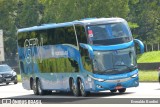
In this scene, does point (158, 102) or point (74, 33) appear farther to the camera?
point (74, 33)

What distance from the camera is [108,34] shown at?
2550cm

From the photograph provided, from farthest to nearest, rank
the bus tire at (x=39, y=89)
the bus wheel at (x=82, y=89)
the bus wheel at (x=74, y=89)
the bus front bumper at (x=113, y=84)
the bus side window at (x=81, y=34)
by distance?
the bus tire at (x=39, y=89) < the bus wheel at (x=74, y=89) < the bus wheel at (x=82, y=89) < the bus side window at (x=81, y=34) < the bus front bumper at (x=113, y=84)

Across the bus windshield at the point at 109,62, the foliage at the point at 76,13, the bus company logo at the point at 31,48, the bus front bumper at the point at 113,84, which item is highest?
the foliage at the point at 76,13

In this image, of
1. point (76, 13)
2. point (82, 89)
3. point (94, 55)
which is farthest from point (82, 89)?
point (76, 13)

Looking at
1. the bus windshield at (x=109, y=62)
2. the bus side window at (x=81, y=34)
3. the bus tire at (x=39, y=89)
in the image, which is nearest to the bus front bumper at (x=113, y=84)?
the bus windshield at (x=109, y=62)

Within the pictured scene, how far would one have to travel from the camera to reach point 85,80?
25.7 metres

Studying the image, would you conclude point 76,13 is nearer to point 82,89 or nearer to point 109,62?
point 82,89

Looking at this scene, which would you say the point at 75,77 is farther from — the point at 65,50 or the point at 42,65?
the point at 42,65

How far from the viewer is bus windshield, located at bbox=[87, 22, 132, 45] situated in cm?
2536

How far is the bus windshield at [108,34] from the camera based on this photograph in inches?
998

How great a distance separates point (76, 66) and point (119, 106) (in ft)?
24.3

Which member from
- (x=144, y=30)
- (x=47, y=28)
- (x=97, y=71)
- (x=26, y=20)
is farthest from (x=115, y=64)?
(x=26, y=20)

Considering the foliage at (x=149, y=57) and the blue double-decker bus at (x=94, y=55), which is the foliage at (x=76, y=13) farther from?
the blue double-decker bus at (x=94, y=55)

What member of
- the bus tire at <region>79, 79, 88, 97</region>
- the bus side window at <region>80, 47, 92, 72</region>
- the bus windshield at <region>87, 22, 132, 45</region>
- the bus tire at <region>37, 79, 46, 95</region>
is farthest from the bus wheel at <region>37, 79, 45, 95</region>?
the bus windshield at <region>87, 22, 132, 45</region>
